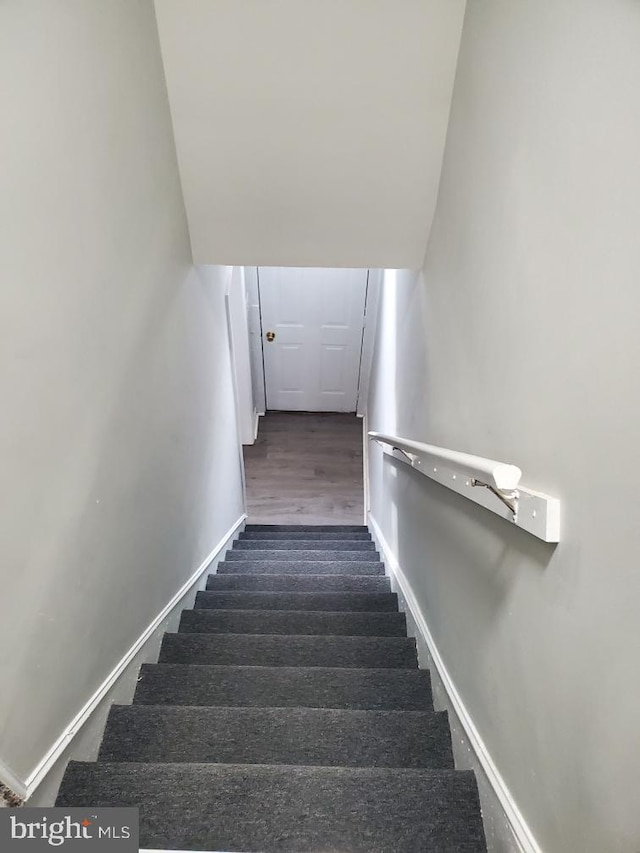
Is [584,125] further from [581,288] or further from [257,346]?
[257,346]

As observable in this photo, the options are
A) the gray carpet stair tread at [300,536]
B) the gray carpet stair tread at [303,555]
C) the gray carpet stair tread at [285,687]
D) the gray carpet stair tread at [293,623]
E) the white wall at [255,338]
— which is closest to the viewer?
the gray carpet stair tread at [285,687]

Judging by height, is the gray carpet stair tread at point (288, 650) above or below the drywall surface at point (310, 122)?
below

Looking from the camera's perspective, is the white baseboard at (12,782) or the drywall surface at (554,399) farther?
the white baseboard at (12,782)

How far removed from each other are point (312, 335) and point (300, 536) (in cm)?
182

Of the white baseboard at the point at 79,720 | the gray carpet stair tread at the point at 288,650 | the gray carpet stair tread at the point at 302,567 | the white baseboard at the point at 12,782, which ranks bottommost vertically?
the gray carpet stair tread at the point at 302,567

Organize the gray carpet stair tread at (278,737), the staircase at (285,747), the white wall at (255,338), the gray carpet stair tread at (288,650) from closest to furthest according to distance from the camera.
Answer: the staircase at (285,747) → the gray carpet stair tread at (278,737) → the gray carpet stair tread at (288,650) → the white wall at (255,338)

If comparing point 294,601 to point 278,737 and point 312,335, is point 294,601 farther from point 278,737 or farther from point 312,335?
point 312,335

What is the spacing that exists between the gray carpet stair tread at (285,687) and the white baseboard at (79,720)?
13 centimetres

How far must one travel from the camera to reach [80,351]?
120 cm

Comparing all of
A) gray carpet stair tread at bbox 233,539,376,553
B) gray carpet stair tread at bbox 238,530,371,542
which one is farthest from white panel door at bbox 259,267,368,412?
gray carpet stair tread at bbox 233,539,376,553

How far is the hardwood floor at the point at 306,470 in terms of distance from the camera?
16.7 ft

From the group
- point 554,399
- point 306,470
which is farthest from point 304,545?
point 554,399

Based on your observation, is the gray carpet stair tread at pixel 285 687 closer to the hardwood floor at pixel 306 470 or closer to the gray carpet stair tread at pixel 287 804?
the gray carpet stair tread at pixel 287 804

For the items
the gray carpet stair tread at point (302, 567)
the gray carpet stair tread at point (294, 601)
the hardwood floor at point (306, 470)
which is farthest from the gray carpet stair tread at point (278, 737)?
the hardwood floor at point (306, 470)
